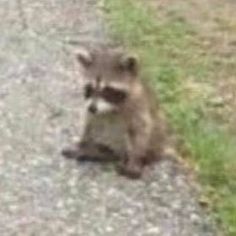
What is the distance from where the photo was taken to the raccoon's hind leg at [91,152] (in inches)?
247

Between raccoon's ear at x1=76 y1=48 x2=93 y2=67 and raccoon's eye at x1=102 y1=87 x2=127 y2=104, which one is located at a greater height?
raccoon's ear at x1=76 y1=48 x2=93 y2=67

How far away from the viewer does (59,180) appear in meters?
5.97

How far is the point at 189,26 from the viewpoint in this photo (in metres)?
8.41

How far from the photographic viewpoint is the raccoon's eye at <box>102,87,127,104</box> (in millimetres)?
6013

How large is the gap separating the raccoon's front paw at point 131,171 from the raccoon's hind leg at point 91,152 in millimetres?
155

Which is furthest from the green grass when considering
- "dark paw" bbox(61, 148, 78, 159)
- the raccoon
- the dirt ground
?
"dark paw" bbox(61, 148, 78, 159)

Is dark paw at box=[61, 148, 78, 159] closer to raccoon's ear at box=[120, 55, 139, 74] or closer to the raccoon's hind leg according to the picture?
the raccoon's hind leg

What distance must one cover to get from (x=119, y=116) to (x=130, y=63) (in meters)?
0.26

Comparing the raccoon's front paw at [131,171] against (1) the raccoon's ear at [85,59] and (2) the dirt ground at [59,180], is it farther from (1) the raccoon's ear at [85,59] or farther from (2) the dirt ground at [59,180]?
(1) the raccoon's ear at [85,59]

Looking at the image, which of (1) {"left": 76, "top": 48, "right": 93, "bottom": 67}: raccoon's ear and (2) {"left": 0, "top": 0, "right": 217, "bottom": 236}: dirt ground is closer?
(2) {"left": 0, "top": 0, "right": 217, "bottom": 236}: dirt ground

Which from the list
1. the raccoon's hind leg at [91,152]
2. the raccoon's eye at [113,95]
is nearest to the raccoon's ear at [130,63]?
the raccoon's eye at [113,95]

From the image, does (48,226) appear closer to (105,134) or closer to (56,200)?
(56,200)

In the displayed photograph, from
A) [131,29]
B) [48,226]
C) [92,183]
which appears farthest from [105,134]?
[131,29]

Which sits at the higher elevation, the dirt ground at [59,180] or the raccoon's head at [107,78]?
the raccoon's head at [107,78]
